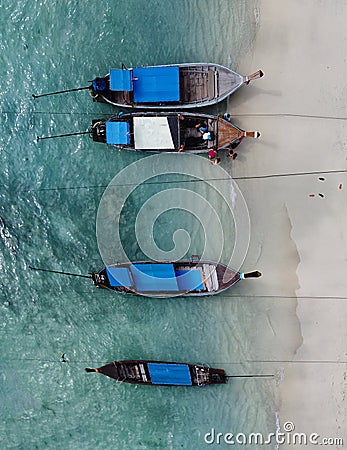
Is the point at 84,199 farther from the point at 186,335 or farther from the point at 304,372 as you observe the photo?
the point at 304,372

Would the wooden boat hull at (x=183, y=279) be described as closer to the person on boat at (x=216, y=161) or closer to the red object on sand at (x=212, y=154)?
the person on boat at (x=216, y=161)

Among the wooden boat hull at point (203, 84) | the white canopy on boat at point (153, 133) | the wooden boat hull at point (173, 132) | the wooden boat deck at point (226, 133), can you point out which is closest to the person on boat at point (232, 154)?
the wooden boat hull at point (173, 132)

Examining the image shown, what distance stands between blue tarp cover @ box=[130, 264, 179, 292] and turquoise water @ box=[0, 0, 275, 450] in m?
0.72

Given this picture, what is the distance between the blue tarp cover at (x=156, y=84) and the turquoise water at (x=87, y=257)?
0.95 metres

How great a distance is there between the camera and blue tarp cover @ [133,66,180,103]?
1309cm

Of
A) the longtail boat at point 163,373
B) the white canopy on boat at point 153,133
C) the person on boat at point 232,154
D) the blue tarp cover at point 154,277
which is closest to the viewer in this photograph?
the white canopy on boat at point 153,133

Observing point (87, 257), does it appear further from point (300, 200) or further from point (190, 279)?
point (300, 200)

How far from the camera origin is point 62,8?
556 inches

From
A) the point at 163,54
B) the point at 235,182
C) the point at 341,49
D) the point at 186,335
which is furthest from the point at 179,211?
the point at 341,49

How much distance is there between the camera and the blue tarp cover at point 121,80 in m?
13.1

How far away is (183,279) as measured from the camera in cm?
1361

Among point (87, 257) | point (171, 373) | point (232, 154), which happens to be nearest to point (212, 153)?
point (232, 154)

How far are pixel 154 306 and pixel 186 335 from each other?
1.49 metres

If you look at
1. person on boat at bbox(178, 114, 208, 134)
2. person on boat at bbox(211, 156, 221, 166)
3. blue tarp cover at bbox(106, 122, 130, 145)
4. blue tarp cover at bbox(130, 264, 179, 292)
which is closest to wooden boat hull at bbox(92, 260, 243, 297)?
blue tarp cover at bbox(130, 264, 179, 292)
